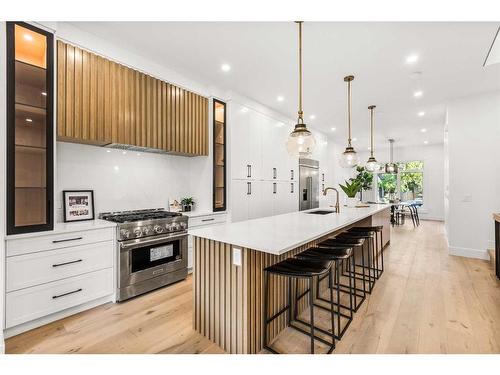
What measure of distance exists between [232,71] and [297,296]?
111 inches

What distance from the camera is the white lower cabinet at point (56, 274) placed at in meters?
2.03

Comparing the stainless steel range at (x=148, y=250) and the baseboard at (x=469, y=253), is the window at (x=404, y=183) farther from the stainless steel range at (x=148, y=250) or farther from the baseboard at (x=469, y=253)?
the stainless steel range at (x=148, y=250)

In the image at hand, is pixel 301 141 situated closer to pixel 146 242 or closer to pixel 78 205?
pixel 146 242

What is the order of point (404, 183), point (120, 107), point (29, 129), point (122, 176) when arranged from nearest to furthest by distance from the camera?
point (29, 129) < point (120, 107) < point (122, 176) < point (404, 183)

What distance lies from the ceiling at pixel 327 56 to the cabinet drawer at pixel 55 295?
2.47m

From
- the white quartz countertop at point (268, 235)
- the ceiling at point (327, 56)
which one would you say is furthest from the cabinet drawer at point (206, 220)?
the ceiling at point (327, 56)

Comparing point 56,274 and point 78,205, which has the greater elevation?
point 78,205

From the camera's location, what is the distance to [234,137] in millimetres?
4039

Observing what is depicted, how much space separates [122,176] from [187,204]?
1.01 meters

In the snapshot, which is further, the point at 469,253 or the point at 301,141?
the point at 469,253

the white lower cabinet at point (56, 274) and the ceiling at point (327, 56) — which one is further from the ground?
the ceiling at point (327, 56)

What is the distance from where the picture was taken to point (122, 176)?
3.25 meters

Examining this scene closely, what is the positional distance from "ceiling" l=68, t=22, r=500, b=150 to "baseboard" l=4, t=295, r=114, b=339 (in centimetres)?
274

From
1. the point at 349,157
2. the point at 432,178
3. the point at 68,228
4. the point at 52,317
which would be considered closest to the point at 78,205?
the point at 68,228
